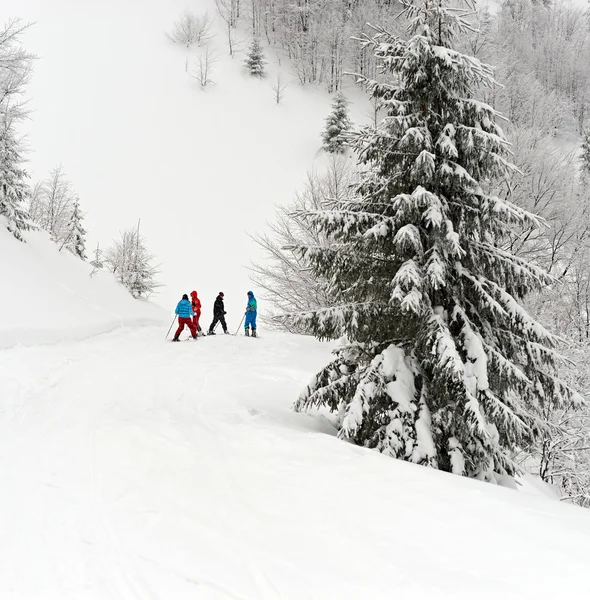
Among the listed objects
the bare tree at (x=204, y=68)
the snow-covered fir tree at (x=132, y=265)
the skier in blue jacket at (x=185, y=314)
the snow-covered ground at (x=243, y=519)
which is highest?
the bare tree at (x=204, y=68)

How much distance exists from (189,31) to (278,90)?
61.4ft

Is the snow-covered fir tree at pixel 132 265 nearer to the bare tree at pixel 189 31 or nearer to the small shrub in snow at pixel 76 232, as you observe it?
the small shrub in snow at pixel 76 232

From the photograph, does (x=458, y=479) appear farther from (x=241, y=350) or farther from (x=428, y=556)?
(x=241, y=350)

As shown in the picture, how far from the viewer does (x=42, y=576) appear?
105 inches

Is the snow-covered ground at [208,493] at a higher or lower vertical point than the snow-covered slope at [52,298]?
lower

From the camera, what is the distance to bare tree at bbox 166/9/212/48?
5841cm

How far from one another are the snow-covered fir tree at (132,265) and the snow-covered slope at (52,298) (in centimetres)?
657

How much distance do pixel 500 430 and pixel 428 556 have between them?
363 cm

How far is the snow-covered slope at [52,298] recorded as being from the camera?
1138 cm

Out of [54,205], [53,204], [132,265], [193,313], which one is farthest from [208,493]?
[54,205]

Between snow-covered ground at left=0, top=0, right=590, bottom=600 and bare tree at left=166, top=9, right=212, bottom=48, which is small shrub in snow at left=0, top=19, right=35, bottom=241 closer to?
snow-covered ground at left=0, top=0, right=590, bottom=600

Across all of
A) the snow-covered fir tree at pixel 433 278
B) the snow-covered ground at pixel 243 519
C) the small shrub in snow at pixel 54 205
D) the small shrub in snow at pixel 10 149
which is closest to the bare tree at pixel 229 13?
the small shrub in snow at pixel 54 205

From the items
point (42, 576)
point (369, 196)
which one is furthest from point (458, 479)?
point (369, 196)

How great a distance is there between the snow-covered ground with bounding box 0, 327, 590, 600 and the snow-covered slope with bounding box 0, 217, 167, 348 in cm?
606
